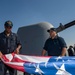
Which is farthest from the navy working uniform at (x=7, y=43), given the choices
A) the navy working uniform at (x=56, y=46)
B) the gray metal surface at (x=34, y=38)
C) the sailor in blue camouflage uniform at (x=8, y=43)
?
the gray metal surface at (x=34, y=38)

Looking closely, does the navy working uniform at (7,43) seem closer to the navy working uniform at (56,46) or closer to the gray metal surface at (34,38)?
the navy working uniform at (56,46)

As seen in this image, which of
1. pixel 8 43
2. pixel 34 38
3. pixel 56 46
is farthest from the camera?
pixel 34 38

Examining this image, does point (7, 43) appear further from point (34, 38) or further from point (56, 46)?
point (34, 38)

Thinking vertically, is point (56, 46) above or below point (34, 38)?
below

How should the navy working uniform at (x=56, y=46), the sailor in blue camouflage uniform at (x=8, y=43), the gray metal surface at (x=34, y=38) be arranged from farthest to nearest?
the gray metal surface at (x=34, y=38), the navy working uniform at (x=56, y=46), the sailor in blue camouflage uniform at (x=8, y=43)

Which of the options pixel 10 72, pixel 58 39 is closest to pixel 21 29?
pixel 58 39

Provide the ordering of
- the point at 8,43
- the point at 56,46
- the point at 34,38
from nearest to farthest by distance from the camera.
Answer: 1. the point at 8,43
2. the point at 56,46
3. the point at 34,38

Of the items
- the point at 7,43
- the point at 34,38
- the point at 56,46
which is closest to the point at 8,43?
the point at 7,43

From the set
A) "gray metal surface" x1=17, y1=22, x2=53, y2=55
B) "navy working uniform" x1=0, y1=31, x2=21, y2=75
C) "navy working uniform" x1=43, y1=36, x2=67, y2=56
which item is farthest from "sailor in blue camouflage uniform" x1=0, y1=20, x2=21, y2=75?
"gray metal surface" x1=17, y1=22, x2=53, y2=55

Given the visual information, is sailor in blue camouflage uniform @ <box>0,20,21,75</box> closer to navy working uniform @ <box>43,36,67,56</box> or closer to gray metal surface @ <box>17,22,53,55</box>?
navy working uniform @ <box>43,36,67,56</box>

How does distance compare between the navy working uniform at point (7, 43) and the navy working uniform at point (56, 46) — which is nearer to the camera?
the navy working uniform at point (7, 43)

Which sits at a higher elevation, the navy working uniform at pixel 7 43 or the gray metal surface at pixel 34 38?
the gray metal surface at pixel 34 38

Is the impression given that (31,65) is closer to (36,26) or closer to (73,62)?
(73,62)

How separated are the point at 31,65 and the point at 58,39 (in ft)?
5.99
